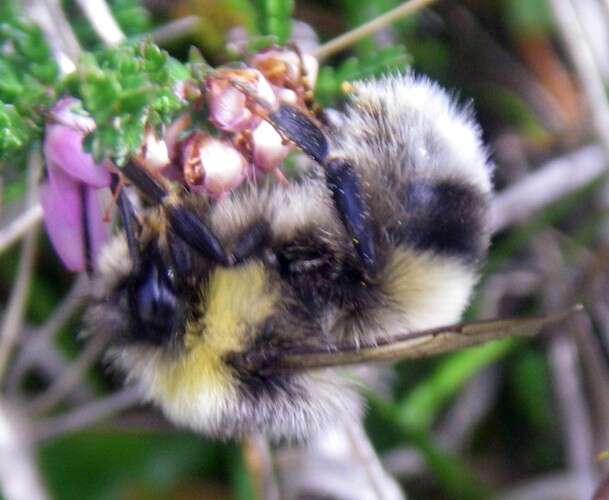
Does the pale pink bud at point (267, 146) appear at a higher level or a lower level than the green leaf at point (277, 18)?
lower

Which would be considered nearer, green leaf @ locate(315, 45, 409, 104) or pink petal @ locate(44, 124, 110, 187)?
pink petal @ locate(44, 124, 110, 187)

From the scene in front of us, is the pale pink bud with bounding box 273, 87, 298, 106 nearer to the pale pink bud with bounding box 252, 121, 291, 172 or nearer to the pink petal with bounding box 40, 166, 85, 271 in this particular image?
the pale pink bud with bounding box 252, 121, 291, 172

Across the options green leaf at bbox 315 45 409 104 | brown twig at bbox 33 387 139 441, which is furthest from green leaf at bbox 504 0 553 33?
brown twig at bbox 33 387 139 441

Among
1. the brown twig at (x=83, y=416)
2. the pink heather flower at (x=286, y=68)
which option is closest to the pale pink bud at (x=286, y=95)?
the pink heather flower at (x=286, y=68)

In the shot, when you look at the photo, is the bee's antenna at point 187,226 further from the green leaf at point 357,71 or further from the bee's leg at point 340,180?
the green leaf at point 357,71

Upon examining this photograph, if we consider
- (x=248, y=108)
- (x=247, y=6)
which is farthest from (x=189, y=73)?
(x=247, y=6)

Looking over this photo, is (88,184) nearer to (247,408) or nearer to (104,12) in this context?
(247,408)

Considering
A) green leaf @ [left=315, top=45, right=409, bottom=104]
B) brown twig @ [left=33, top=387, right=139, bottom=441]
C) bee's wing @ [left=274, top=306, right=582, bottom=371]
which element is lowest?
brown twig @ [left=33, top=387, right=139, bottom=441]

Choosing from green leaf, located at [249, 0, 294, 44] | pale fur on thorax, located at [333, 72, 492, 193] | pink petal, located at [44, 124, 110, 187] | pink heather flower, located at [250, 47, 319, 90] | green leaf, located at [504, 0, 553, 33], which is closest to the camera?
pink petal, located at [44, 124, 110, 187]

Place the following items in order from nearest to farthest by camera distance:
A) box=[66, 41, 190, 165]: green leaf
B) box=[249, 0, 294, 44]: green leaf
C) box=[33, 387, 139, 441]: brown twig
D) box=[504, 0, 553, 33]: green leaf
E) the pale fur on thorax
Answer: box=[66, 41, 190, 165]: green leaf
the pale fur on thorax
box=[249, 0, 294, 44]: green leaf
box=[33, 387, 139, 441]: brown twig
box=[504, 0, 553, 33]: green leaf

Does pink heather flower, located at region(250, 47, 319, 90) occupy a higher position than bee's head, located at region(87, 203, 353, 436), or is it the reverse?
pink heather flower, located at region(250, 47, 319, 90)
